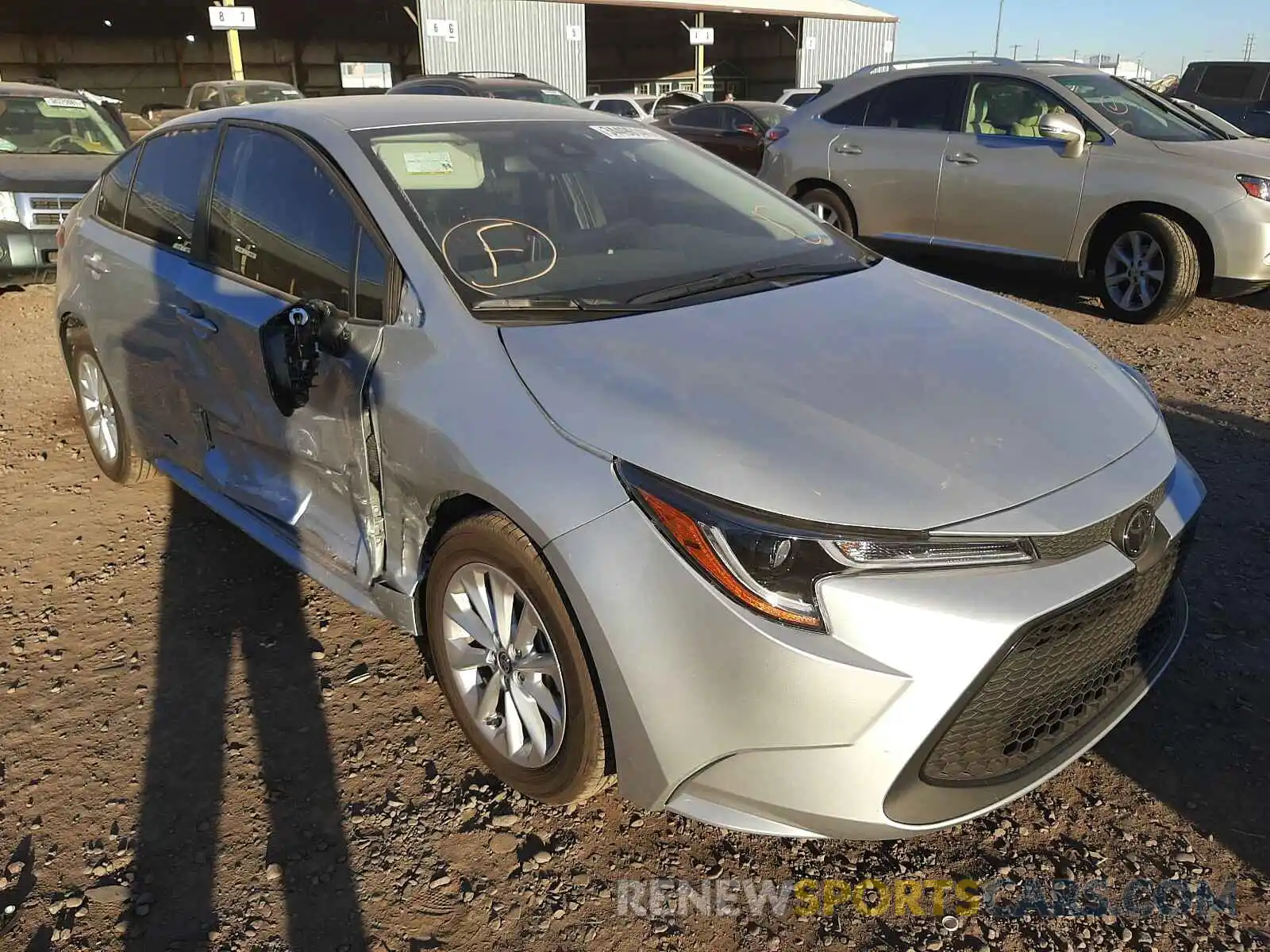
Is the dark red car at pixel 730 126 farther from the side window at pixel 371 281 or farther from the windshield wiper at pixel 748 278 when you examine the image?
the side window at pixel 371 281

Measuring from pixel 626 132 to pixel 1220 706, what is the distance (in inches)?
103

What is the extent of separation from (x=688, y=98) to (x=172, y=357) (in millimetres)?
18098

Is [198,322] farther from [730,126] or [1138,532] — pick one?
[730,126]

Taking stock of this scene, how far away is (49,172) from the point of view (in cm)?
820

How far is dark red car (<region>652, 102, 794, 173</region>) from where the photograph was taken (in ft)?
45.0

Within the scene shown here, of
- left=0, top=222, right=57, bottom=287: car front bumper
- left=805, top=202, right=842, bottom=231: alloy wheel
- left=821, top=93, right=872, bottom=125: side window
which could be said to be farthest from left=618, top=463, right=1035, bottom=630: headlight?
left=0, top=222, right=57, bottom=287: car front bumper

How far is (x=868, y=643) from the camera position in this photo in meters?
1.82

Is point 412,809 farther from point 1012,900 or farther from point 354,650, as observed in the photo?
point 1012,900

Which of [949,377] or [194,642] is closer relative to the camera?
[949,377]

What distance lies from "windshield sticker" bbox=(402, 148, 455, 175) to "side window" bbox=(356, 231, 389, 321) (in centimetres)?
30

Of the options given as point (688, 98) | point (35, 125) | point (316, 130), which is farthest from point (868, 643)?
point (688, 98)

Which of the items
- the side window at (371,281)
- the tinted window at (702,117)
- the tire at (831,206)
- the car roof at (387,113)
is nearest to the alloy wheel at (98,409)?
the car roof at (387,113)

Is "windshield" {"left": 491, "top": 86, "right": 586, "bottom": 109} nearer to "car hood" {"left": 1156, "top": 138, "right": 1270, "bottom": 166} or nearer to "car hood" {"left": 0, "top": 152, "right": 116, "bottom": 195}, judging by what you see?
"car hood" {"left": 0, "top": 152, "right": 116, "bottom": 195}

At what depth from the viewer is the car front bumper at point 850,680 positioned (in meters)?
1.82
